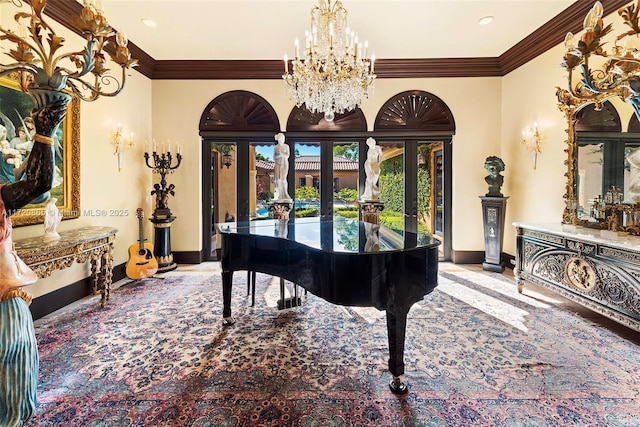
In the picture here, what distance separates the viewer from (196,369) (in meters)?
2.18

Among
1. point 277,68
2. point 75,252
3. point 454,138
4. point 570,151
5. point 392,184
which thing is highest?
point 277,68

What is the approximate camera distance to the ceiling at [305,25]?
3.48 meters

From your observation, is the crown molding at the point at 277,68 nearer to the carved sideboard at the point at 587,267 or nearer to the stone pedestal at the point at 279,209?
the stone pedestal at the point at 279,209

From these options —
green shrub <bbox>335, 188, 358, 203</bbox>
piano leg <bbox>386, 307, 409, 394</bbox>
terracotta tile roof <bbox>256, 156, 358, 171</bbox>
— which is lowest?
piano leg <bbox>386, 307, 409, 394</bbox>

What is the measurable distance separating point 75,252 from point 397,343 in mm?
3013

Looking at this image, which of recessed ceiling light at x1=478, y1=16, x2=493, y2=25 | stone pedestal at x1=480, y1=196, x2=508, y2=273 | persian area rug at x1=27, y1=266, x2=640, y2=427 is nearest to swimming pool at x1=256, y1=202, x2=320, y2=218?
persian area rug at x1=27, y1=266, x2=640, y2=427

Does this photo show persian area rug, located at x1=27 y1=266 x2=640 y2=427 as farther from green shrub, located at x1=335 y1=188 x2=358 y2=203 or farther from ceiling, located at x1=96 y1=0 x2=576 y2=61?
ceiling, located at x1=96 y1=0 x2=576 y2=61

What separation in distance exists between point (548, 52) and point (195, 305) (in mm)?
5531

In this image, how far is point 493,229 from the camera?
15.1 feet

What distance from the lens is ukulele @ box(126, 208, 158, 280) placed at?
4.09 metres

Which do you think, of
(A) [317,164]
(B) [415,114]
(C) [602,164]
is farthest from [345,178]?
(C) [602,164]

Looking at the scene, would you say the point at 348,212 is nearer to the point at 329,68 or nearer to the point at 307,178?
the point at 307,178

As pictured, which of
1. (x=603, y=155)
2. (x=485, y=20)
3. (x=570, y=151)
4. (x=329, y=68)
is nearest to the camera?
(x=329, y=68)

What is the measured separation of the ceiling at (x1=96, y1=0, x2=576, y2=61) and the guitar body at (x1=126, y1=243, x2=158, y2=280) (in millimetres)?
2945
